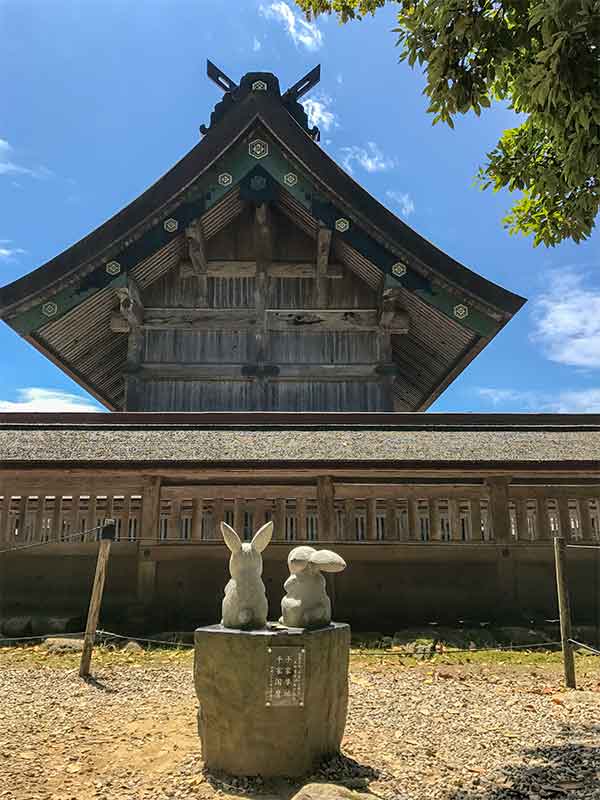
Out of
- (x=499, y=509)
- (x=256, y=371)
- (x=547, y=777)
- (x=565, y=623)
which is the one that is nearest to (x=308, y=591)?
(x=547, y=777)

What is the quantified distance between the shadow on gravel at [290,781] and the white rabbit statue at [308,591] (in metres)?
0.89

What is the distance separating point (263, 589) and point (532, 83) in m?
A: 4.00

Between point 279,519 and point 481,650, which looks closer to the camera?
point 481,650

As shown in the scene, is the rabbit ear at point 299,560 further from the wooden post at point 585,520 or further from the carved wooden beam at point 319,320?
the carved wooden beam at point 319,320

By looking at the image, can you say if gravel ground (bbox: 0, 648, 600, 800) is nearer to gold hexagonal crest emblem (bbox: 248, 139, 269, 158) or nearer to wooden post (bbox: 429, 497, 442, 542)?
wooden post (bbox: 429, 497, 442, 542)

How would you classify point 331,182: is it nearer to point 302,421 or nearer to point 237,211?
point 237,211

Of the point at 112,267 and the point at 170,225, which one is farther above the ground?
the point at 170,225

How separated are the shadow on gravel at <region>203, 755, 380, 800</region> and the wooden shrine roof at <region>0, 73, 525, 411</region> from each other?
27.7 ft

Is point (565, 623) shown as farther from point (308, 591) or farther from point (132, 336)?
point (132, 336)

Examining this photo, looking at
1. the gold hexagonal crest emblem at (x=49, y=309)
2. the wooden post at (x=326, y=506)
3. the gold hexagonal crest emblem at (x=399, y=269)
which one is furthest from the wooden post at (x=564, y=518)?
the gold hexagonal crest emblem at (x=49, y=309)

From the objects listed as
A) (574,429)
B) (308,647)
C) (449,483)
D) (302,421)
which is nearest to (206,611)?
(302,421)

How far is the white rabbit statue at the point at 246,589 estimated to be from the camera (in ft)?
14.1

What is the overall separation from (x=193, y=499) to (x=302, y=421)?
7.01 feet

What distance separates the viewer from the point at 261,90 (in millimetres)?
11938
